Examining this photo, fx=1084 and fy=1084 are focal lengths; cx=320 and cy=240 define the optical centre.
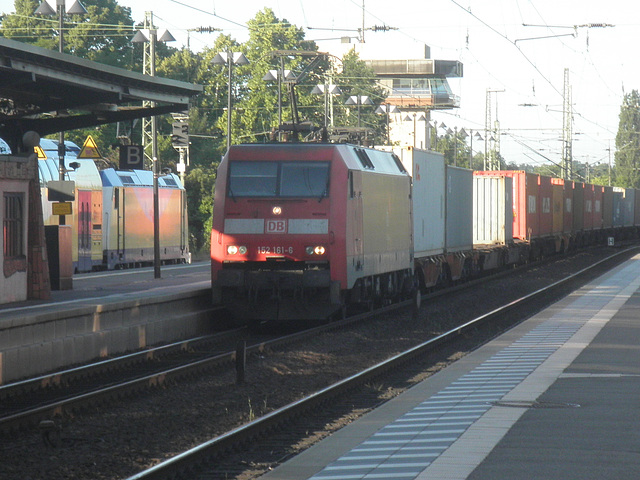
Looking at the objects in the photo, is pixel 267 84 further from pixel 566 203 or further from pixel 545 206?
pixel 545 206

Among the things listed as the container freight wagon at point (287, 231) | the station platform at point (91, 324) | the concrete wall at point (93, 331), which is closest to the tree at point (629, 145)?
the station platform at point (91, 324)

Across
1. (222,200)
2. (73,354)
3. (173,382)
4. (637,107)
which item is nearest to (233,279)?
(222,200)

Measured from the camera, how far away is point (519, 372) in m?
13.0

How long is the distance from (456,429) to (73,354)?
25.7ft

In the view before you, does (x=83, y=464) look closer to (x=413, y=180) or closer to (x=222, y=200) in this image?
(x=222, y=200)

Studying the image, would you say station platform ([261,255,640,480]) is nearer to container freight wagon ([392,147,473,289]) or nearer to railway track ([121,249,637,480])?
railway track ([121,249,637,480])

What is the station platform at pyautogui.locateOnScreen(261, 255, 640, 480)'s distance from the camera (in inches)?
297

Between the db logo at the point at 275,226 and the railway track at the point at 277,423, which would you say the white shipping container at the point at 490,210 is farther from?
the db logo at the point at 275,226

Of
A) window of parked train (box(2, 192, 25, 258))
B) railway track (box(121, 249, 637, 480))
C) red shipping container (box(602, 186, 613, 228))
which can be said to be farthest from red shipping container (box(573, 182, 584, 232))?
window of parked train (box(2, 192, 25, 258))

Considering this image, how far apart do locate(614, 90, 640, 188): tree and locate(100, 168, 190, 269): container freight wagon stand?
103822 millimetres

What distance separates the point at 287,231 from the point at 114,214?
17996 millimetres

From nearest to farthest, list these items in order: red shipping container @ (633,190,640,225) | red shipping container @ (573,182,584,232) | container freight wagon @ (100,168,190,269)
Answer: container freight wagon @ (100,168,190,269) → red shipping container @ (573,182,584,232) → red shipping container @ (633,190,640,225)

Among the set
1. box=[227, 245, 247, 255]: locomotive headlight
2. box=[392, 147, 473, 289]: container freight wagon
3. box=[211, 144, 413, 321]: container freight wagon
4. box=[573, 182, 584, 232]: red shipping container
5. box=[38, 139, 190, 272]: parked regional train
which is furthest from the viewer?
box=[573, 182, 584, 232]: red shipping container

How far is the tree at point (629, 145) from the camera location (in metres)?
138
